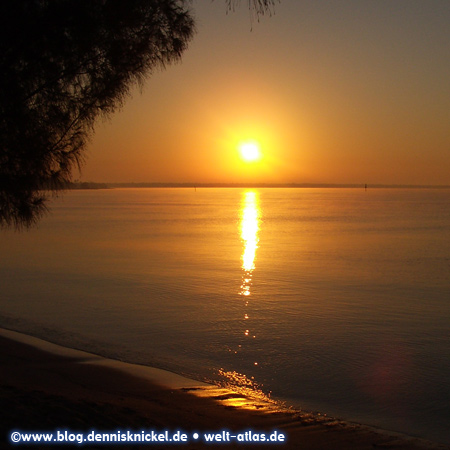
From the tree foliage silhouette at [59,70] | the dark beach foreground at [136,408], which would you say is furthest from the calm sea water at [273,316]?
the tree foliage silhouette at [59,70]

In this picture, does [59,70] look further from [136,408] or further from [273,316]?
[273,316]

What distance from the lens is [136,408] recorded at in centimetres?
598

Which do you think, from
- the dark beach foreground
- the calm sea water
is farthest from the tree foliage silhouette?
the calm sea water

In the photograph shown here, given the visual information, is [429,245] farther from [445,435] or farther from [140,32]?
[140,32]

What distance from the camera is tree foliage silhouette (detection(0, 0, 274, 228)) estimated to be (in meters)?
5.17

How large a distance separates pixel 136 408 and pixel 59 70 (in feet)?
11.9

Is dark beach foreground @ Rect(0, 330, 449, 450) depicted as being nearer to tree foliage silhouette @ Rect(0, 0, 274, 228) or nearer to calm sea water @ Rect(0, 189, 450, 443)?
calm sea water @ Rect(0, 189, 450, 443)

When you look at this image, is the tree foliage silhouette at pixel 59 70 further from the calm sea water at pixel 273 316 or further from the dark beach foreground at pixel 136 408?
the calm sea water at pixel 273 316

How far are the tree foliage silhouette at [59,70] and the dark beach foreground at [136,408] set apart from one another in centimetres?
205

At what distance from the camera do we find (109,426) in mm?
4848

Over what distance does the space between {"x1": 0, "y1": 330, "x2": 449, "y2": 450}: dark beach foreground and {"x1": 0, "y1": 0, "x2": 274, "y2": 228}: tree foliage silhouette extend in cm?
205

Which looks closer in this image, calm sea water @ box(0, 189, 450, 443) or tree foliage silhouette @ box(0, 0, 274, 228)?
tree foliage silhouette @ box(0, 0, 274, 228)

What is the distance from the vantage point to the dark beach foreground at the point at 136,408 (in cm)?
486

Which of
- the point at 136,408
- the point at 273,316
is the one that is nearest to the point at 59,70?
the point at 136,408
